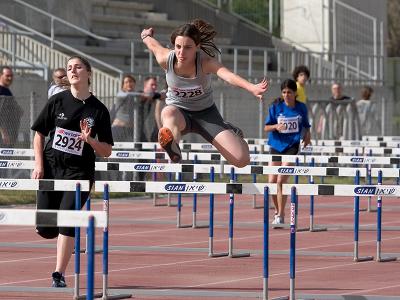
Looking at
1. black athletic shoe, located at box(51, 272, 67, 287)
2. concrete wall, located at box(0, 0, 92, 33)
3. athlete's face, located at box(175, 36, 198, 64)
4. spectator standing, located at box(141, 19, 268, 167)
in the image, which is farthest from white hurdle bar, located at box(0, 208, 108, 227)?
concrete wall, located at box(0, 0, 92, 33)

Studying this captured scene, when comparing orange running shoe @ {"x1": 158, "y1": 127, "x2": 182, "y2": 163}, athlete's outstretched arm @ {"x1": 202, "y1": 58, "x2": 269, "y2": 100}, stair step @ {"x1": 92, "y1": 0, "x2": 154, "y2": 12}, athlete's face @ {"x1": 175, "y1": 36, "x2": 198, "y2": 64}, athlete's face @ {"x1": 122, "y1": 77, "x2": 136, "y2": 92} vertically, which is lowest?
orange running shoe @ {"x1": 158, "y1": 127, "x2": 182, "y2": 163}

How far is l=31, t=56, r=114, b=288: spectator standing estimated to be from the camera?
11711mm

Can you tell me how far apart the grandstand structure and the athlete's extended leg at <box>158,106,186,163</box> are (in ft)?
36.9

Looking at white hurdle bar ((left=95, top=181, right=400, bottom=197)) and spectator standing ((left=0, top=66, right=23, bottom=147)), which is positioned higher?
spectator standing ((left=0, top=66, right=23, bottom=147))

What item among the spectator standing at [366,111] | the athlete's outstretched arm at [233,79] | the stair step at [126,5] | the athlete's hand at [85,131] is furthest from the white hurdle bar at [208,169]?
the stair step at [126,5]

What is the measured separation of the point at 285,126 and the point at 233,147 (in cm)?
595

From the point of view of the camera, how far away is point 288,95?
18.9 meters

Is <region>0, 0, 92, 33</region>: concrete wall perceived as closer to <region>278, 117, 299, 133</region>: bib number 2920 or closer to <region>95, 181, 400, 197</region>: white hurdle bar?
<region>278, 117, 299, 133</region>: bib number 2920

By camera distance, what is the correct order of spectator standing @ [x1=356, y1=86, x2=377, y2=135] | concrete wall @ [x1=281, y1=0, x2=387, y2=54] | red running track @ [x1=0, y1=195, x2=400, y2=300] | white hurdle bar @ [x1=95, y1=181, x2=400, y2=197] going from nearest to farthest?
1. red running track @ [x1=0, y1=195, x2=400, y2=300]
2. white hurdle bar @ [x1=95, y1=181, x2=400, y2=197]
3. spectator standing @ [x1=356, y1=86, x2=377, y2=135]
4. concrete wall @ [x1=281, y1=0, x2=387, y2=54]

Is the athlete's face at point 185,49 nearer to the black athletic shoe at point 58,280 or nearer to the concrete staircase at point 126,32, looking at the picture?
the black athletic shoe at point 58,280

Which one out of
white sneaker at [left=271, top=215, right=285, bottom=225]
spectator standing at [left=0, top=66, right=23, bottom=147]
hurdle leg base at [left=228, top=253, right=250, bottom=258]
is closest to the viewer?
hurdle leg base at [left=228, top=253, right=250, bottom=258]

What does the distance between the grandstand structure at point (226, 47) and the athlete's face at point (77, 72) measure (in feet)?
40.1

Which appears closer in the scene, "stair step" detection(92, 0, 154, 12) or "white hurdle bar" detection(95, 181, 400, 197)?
"white hurdle bar" detection(95, 181, 400, 197)

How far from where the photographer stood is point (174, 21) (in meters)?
38.2
